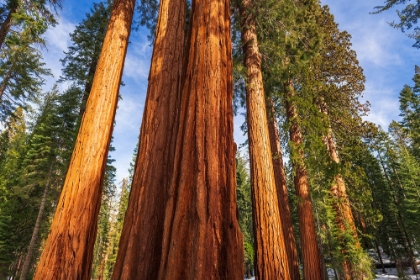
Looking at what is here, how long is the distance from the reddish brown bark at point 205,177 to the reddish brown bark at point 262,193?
8.72ft

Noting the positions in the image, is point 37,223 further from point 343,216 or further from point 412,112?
point 412,112

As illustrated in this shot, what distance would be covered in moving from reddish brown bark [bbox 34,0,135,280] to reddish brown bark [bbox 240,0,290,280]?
3.08 metres

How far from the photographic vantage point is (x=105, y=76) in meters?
4.20

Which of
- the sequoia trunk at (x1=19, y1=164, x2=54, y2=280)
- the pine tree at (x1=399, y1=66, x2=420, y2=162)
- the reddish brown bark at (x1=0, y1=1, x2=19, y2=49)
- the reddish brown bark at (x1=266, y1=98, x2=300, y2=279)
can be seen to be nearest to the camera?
the reddish brown bark at (x1=266, y1=98, x2=300, y2=279)

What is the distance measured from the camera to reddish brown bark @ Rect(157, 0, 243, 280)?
2.16 meters

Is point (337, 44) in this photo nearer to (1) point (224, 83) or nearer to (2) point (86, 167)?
(1) point (224, 83)

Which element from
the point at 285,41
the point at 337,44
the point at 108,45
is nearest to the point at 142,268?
the point at 108,45

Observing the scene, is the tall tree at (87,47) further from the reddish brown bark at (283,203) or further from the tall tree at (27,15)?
the reddish brown bark at (283,203)

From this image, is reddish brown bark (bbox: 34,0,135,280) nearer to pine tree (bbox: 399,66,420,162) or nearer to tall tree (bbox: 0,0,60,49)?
tall tree (bbox: 0,0,60,49)

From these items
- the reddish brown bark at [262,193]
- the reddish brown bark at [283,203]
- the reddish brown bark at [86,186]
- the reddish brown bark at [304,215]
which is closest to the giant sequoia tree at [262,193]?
the reddish brown bark at [262,193]

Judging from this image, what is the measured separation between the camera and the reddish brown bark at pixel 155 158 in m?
2.61

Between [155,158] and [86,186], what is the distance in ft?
3.50

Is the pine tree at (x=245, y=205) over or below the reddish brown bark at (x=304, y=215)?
over

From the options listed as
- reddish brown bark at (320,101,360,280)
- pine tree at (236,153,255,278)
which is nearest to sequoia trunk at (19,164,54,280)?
reddish brown bark at (320,101,360,280)
